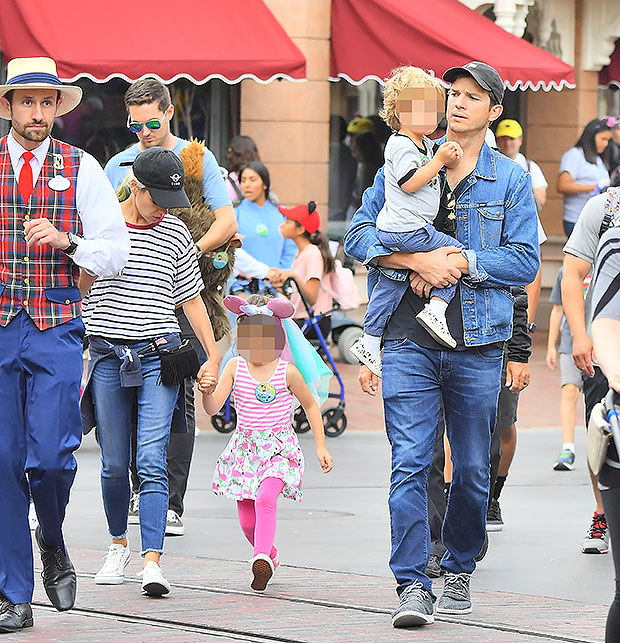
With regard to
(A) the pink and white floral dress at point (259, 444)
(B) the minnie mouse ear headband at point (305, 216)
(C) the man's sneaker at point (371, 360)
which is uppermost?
(B) the minnie mouse ear headband at point (305, 216)

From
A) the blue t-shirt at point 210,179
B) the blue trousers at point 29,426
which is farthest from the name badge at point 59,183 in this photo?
the blue t-shirt at point 210,179

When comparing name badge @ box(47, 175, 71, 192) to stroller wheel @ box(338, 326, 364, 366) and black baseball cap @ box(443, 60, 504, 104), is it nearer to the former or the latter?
black baseball cap @ box(443, 60, 504, 104)

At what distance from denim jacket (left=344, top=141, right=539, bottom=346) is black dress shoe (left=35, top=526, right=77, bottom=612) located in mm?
1564

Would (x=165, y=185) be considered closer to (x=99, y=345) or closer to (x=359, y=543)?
(x=99, y=345)

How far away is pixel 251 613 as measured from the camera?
6145 mm

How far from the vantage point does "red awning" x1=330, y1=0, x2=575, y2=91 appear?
15.7 meters

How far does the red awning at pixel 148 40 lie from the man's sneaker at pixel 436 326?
8359mm

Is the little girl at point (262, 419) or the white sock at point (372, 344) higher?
the white sock at point (372, 344)

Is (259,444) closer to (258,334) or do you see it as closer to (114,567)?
(258,334)

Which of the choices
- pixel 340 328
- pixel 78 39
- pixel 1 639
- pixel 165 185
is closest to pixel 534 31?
pixel 340 328

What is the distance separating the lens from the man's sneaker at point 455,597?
6.18 metres

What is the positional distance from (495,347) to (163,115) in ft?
8.02

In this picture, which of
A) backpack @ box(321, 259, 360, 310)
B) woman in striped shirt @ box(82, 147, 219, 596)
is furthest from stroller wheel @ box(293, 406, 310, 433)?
woman in striped shirt @ box(82, 147, 219, 596)

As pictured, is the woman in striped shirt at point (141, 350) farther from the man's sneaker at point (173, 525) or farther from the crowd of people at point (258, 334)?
the man's sneaker at point (173, 525)
